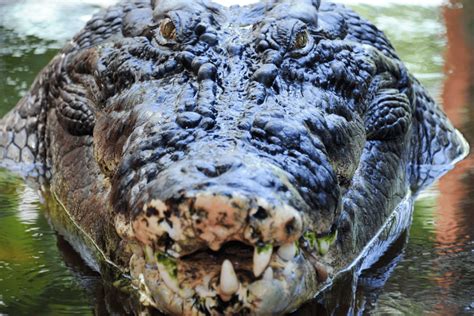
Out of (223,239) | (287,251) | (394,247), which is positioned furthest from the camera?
(394,247)

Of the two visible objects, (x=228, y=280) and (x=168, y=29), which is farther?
(x=168, y=29)

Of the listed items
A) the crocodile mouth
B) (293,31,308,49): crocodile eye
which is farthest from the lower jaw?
(293,31,308,49): crocodile eye

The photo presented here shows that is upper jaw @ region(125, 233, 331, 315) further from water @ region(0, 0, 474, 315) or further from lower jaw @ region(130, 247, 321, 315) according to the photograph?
water @ region(0, 0, 474, 315)

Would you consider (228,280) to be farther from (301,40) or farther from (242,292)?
(301,40)

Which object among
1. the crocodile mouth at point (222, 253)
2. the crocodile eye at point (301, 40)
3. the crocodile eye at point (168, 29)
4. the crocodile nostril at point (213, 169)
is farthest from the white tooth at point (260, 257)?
the crocodile eye at point (168, 29)

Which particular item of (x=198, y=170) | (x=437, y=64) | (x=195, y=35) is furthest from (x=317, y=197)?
(x=437, y=64)

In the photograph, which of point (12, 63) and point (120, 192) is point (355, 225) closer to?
point (120, 192)

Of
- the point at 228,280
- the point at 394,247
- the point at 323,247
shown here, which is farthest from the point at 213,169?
the point at 394,247
